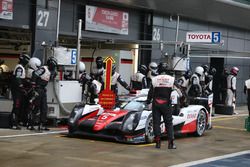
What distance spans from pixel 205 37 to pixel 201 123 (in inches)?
198

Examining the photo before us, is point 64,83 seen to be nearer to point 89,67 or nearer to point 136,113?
point 136,113

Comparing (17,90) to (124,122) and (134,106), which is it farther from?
(124,122)

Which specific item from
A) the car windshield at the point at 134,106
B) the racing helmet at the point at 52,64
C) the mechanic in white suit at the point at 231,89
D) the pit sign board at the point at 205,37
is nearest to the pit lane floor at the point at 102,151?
the car windshield at the point at 134,106

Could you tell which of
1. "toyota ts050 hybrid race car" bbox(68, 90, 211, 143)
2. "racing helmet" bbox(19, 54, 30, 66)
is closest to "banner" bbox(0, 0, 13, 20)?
"racing helmet" bbox(19, 54, 30, 66)

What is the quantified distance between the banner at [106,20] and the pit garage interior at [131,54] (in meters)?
0.18

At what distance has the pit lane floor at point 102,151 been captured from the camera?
943 centimetres

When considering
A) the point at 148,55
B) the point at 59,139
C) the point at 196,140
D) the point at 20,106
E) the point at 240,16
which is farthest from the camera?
the point at 240,16

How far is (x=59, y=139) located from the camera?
484 inches

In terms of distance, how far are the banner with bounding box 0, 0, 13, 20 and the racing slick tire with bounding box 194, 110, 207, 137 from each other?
22.3ft

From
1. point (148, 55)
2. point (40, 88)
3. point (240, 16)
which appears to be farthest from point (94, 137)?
point (240, 16)

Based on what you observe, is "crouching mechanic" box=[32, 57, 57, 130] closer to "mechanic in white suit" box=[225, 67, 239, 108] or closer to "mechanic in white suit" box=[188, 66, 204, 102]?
"mechanic in white suit" box=[188, 66, 204, 102]

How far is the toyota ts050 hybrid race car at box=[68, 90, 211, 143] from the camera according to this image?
38.8ft

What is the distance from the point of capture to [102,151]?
Answer: 1070cm

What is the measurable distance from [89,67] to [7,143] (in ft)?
33.5
